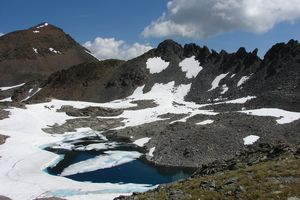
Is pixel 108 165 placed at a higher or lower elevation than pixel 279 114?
lower

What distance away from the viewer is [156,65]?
15912cm

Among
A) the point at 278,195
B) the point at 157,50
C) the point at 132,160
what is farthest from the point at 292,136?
the point at 157,50

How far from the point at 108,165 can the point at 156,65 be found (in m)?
95.2

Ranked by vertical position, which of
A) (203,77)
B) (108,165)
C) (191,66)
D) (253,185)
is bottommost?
(108,165)

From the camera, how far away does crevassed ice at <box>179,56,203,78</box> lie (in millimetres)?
148500

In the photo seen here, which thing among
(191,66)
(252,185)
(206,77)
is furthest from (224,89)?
(252,185)

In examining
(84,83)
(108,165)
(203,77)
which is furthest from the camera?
(84,83)

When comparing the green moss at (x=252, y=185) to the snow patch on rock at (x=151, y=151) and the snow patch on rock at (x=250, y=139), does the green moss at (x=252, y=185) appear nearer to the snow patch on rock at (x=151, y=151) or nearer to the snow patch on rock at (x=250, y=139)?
the snow patch on rock at (x=250, y=139)

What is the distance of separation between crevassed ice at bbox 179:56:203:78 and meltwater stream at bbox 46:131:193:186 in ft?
227

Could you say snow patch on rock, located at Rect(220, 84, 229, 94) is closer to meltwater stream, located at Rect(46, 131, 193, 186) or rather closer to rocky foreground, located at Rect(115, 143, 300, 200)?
meltwater stream, located at Rect(46, 131, 193, 186)

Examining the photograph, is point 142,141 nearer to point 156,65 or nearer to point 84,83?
point 156,65

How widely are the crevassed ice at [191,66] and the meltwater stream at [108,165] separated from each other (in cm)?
6918

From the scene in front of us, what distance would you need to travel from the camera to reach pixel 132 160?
70375 mm

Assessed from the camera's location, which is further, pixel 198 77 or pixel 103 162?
pixel 198 77
